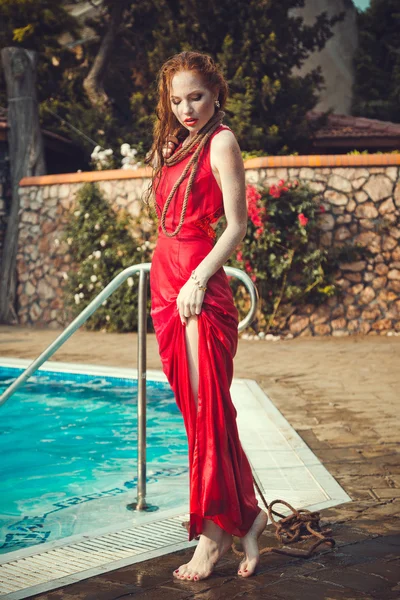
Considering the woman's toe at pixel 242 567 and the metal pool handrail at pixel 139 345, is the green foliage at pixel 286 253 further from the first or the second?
the woman's toe at pixel 242 567

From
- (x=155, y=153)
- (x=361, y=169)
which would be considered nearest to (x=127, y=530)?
(x=155, y=153)

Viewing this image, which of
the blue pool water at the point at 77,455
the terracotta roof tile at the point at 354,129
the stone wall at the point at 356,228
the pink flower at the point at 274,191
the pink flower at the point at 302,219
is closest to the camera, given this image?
the blue pool water at the point at 77,455

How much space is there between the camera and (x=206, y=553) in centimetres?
262

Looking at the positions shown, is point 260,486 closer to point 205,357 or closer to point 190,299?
point 205,357

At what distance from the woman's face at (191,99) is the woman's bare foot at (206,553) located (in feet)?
4.16

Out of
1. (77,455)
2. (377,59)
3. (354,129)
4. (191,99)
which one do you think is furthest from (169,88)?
(377,59)

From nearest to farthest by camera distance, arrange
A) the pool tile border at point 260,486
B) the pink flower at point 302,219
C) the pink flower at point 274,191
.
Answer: the pool tile border at point 260,486 → the pink flower at point 302,219 → the pink flower at point 274,191

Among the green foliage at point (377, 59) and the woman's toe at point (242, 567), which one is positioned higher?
the green foliage at point (377, 59)

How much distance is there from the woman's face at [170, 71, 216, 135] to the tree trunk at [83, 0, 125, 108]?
1356 cm

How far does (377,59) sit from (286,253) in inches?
439

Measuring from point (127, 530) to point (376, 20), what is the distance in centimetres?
1887

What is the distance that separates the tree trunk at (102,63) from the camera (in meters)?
15.9

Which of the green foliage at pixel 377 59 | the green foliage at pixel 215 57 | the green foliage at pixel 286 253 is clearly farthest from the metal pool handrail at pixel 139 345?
the green foliage at pixel 377 59

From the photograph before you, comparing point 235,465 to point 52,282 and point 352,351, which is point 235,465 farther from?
point 52,282
